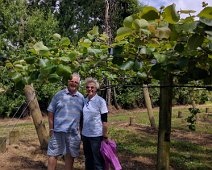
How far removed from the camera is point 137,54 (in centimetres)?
190

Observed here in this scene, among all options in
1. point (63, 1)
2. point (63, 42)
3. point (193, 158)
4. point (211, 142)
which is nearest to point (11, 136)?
point (193, 158)

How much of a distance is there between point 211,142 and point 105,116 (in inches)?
237

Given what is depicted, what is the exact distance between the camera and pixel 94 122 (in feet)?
16.5

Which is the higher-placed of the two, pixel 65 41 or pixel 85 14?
pixel 85 14

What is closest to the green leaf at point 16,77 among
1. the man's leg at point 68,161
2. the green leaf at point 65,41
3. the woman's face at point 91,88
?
the green leaf at point 65,41

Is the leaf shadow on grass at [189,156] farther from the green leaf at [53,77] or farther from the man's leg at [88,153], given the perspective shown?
the green leaf at [53,77]

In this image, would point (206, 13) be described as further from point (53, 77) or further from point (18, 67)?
point (18, 67)

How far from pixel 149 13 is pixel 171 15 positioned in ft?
0.44

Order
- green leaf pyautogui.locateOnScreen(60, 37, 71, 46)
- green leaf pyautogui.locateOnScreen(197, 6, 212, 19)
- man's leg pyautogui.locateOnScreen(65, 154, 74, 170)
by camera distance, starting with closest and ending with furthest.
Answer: green leaf pyautogui.locateOnScreen(197, 6, 212, 19)
green leaf pyautogui.locateOnScreen(60, 37, 71, 46)
man's leg pyautogui.locateOnScreen(65, 154, 74, 170)

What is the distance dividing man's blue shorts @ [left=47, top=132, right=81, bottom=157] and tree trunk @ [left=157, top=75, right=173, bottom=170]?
176 cm

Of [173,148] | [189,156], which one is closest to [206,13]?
[189,156]

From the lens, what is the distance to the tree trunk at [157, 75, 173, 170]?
11.1 feet

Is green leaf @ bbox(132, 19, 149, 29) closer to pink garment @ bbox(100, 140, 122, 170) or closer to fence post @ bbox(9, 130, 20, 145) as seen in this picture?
pink garment @ bbox(100, 140, 122, 170)

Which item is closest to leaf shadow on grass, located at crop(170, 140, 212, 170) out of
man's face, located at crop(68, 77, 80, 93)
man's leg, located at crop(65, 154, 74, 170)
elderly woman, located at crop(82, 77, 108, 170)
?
elderly woman, located at crop(82, 77, 108, 170)
